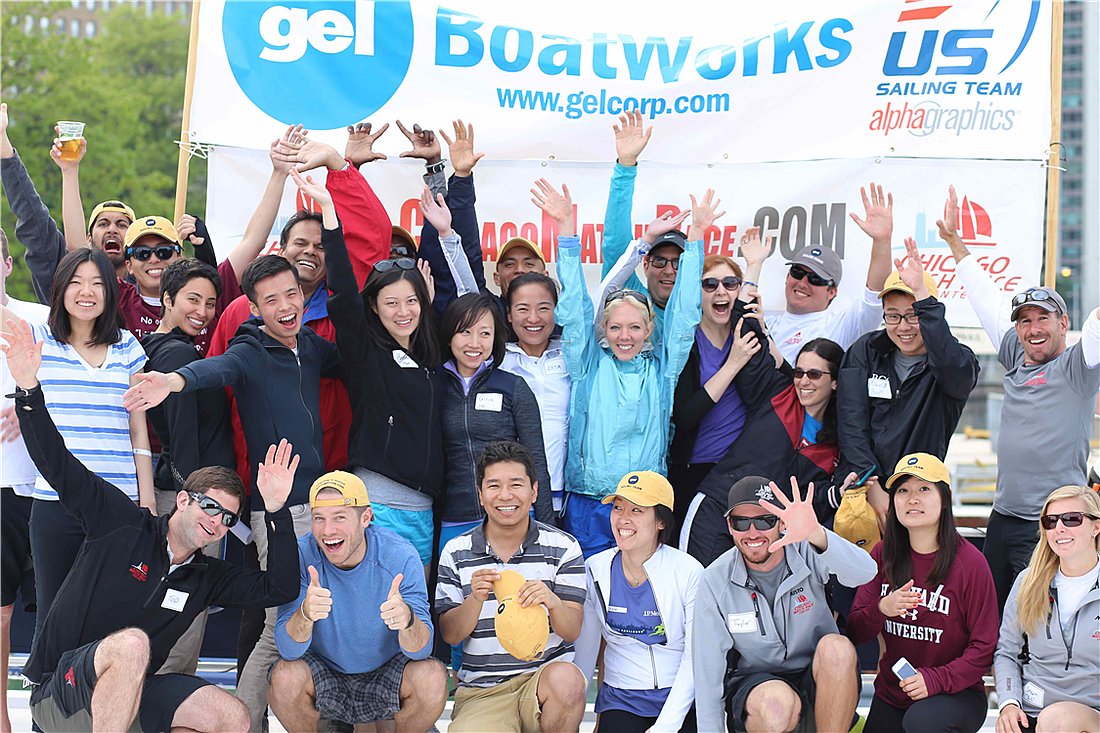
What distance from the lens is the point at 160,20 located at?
30578mm

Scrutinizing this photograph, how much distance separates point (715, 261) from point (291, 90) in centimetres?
304

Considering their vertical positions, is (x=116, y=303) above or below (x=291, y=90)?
below

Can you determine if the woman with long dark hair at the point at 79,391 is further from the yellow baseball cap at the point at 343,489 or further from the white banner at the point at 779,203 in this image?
the white banner at the point at 779,203

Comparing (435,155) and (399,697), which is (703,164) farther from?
(399,697)

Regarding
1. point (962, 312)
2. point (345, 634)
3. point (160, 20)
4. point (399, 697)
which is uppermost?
point (160, 20)

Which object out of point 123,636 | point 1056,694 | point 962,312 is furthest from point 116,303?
point 962,312

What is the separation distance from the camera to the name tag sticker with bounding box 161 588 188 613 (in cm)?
416

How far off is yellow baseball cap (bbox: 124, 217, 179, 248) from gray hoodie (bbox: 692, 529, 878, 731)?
332 centimetres

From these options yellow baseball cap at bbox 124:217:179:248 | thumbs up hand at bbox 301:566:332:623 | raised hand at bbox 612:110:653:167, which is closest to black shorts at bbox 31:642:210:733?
thumbs up hand at bbox 301:566:332:623

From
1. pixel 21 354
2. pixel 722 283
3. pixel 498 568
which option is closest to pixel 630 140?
pixel 722 283

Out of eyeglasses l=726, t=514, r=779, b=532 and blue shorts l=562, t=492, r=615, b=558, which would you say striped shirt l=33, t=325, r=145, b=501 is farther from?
eyeglasses l=726, t=514, r=779, b=532

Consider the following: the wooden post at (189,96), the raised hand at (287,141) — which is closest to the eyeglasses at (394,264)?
the raised hand at (287,141)

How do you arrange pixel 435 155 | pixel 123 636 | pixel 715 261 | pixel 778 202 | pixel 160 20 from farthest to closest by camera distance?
1. pixel 160 20
2. pixel 778 202
3. pixel 435 155
4. pixel 715 261
5. pixel 123 636

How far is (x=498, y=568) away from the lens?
4316 millimetres
